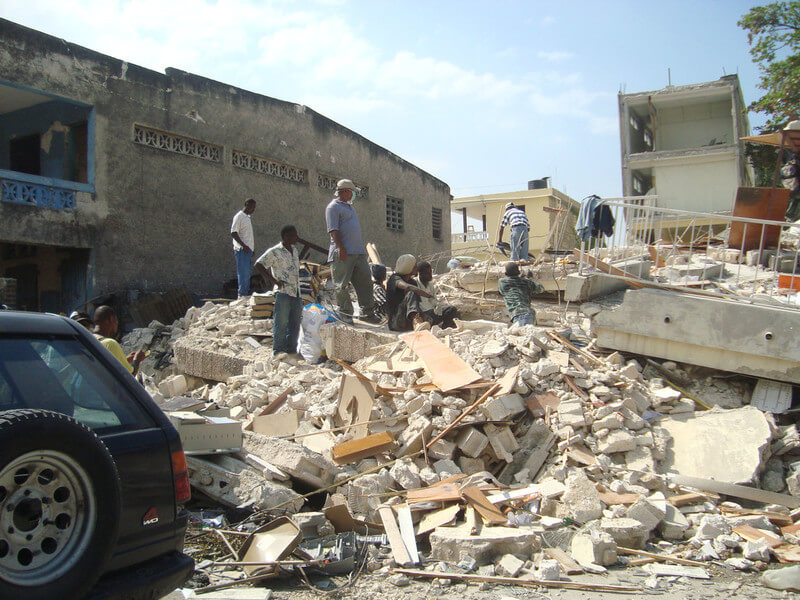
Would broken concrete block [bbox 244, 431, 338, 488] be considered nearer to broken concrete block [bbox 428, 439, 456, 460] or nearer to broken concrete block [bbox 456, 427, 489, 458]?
broken concrete block [bbox 428, 439, 456, 460]

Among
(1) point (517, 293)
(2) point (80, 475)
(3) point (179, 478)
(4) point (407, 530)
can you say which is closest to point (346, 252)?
(1) point (517, 293)

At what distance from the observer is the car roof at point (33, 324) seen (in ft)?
7.82

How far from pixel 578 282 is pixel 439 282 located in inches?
194

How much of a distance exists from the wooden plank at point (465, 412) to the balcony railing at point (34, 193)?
7.73 metres

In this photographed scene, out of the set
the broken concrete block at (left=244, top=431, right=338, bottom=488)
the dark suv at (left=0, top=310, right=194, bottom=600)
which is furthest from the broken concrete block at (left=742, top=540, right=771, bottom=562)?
the dark suv at (left=0, top=310, right=194, bottom=600)

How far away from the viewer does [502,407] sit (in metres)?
5.50

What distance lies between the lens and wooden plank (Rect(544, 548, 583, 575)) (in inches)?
156

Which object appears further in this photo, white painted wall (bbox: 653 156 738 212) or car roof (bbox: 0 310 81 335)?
white painted wall (bbox: 653 156 738 212)

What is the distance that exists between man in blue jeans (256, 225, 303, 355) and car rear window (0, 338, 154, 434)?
15.3ft

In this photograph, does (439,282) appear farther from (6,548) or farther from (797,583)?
(6,548)

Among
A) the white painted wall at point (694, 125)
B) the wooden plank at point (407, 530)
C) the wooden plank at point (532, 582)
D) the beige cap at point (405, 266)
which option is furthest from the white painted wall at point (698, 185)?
the wooden plank at point (532, 582)

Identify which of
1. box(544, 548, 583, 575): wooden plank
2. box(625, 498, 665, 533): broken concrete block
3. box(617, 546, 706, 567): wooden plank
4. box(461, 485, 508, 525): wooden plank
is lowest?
box(617, 546, 706, 567): wooden plank

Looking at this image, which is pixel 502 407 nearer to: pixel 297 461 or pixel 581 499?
pixel 581 499

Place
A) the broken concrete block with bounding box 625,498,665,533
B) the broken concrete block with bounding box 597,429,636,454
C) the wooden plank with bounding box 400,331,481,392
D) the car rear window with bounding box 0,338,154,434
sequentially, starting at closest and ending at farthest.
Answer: the car rear window with bounding box 0,338,154,434 < the broken concrete block with bounding box 625,498,665,533 < the broken concrete block with bounding box 597,429,636,454 < the wooden plank with bounding box 400,331,481,392
